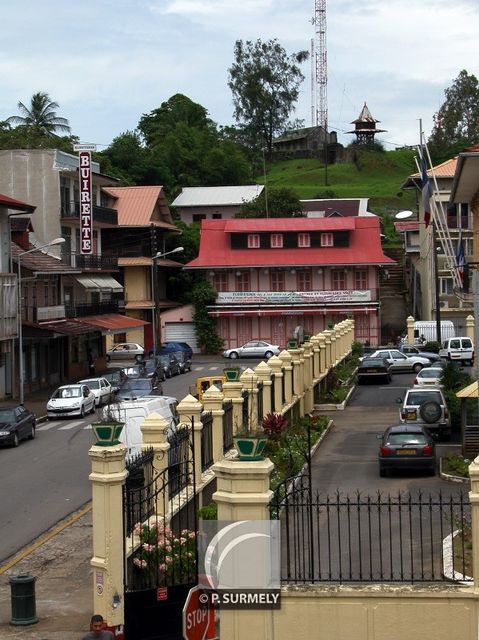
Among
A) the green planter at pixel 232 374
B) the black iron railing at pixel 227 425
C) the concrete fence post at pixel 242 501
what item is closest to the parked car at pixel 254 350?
the green planter at pixel 232 374

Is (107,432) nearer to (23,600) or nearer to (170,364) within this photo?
(23,600)

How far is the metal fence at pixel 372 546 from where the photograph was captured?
14.1m

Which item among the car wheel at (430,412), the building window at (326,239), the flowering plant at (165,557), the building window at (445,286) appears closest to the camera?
the flowering plant at (165,557)

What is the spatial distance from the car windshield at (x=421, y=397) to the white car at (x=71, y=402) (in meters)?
14.1

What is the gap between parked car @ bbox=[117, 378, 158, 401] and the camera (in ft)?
147

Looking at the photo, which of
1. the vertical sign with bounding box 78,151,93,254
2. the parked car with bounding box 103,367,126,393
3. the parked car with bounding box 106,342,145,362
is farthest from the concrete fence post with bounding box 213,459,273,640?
the parked car with bounding box 106,342,145,362

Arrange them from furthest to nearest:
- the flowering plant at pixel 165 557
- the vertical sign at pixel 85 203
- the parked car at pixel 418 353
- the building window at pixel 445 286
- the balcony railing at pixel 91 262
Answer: the building window at pixel 445 286, the balcony railing at pixel 91 262, the vertical sign at pixel 85 203, the parked car at pixel 418 353, the flowering plant at pixel 165 557

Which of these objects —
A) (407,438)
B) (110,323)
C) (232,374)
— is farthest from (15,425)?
(110,323)

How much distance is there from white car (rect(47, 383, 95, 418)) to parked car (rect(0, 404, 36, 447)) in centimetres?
506

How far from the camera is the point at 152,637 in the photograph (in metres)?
15.8

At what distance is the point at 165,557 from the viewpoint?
56.2 feet

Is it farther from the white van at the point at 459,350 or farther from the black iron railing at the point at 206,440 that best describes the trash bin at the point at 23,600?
the white van at the point at 459,350

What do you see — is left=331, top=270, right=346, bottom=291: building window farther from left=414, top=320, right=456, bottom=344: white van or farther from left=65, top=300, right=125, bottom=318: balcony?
left=65, top=300, right=125, bottom=318: balcony

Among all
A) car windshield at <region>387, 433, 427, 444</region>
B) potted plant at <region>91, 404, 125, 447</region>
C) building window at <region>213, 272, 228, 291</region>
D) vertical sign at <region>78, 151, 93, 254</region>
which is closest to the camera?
potted plant at <region>91, 404, 125, 447</region>
